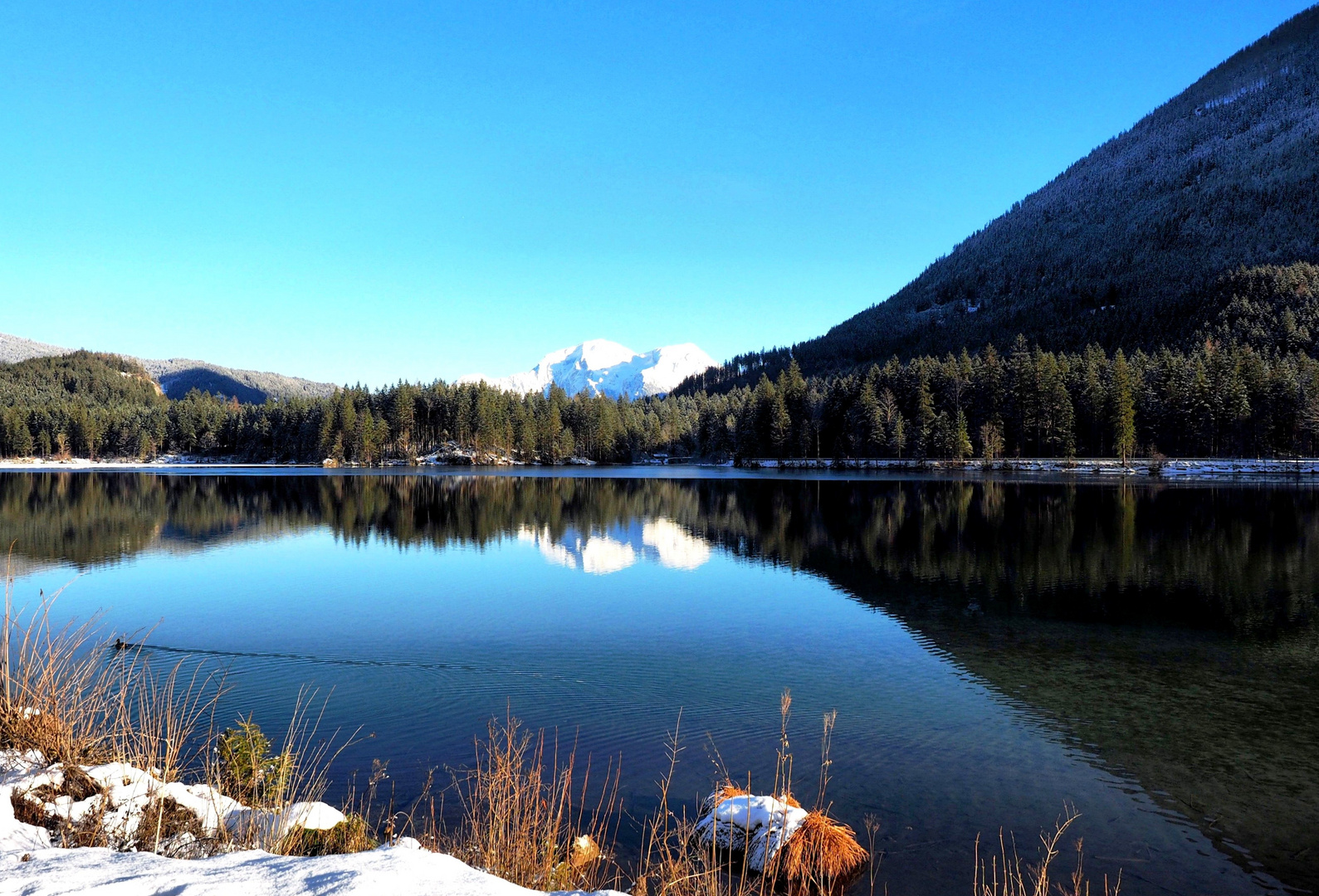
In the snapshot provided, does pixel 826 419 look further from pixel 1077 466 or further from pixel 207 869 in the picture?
pixel 207 869

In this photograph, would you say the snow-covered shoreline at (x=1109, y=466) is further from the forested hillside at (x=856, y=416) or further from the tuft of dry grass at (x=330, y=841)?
the tuft of dry grass at (x=330, y=841)

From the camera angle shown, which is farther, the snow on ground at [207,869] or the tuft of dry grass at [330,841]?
the tuft of dry grass at [330,841]

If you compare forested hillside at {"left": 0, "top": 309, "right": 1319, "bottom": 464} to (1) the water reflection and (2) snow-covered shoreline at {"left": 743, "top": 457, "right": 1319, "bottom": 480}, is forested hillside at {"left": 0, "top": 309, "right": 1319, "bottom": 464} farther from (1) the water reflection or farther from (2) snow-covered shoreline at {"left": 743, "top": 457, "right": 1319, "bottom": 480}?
(1) the water reflection

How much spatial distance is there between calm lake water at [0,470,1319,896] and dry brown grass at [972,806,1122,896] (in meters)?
0.18

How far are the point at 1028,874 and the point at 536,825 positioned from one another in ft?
16.1

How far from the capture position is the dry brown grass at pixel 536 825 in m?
6.24

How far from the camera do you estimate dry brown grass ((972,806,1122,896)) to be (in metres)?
7.07

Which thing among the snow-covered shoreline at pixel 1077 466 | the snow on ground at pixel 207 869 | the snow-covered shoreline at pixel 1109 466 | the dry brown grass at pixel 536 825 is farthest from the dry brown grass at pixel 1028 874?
the snow-covered shoreline at pixel 1109 466

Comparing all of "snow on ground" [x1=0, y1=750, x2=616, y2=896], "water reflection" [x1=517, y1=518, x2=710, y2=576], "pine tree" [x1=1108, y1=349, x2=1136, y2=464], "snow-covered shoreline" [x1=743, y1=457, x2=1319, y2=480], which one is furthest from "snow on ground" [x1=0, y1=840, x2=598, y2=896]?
"pine tree" [x1=1108, y1=349, x2=1136, y2=464]

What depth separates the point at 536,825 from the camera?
6570mm

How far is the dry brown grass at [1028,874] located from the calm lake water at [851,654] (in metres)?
0.18

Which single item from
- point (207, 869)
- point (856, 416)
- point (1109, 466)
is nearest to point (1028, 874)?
point (207, 869)

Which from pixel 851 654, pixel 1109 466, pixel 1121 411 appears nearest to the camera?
pixel 851 654

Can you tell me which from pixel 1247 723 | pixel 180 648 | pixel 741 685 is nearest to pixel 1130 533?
pixel 1247 723
